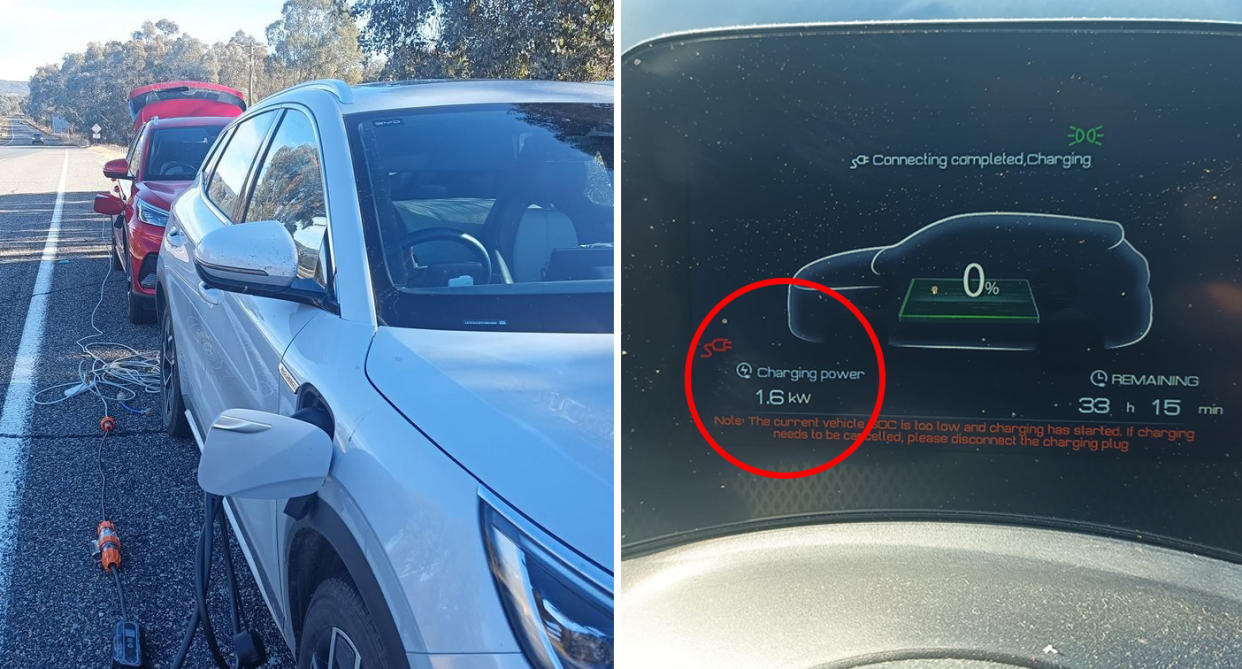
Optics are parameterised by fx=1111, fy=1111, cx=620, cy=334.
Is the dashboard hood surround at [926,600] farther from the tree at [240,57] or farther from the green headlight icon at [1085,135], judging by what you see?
the tree at [240,57]

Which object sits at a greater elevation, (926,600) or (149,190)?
(149,190)

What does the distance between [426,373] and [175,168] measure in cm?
788

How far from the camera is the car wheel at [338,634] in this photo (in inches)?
72.8

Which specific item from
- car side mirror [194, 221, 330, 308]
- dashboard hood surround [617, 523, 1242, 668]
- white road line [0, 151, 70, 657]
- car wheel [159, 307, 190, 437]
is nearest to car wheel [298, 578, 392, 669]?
car side mirror [194, 221, 330, 308]

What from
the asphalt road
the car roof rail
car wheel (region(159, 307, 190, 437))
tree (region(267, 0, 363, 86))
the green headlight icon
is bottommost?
the asphalt road

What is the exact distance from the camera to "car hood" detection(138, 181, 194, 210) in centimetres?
795

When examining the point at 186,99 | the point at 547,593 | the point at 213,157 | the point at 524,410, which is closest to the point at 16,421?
the point at 213,157

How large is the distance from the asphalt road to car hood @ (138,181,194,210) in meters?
0.91

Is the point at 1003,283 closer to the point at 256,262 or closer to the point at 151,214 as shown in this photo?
the point at 256,262

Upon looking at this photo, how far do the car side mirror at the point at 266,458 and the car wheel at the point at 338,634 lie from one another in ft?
0.68

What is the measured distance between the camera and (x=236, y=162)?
4.01 meters

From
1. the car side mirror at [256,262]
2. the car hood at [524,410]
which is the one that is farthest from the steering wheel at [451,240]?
the car hood at [524,410]

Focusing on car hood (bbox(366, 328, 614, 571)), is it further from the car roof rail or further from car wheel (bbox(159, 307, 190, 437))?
car wheel (bbox(159, 307, 190, 437))

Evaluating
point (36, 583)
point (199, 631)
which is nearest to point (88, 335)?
point (36, 583)
